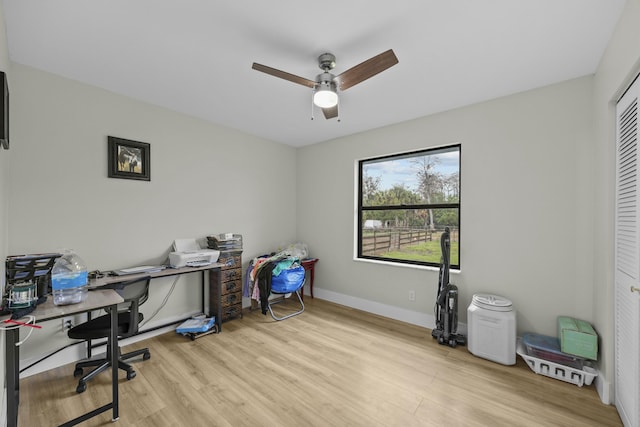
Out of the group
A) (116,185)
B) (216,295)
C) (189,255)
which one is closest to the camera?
(116,185)

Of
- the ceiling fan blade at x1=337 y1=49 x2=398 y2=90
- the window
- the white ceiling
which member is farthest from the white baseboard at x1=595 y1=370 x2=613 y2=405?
the ceiling fan blade at x1=337 y1=49 x2=398 y2=90

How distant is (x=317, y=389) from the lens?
2098 millimetres

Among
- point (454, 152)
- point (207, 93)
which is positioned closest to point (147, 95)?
point (207, 93)

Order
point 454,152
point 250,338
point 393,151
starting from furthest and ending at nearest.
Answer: point 393,151
point 454,152
point 250,338

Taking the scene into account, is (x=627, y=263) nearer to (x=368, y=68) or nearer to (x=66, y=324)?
(x=368, y=68)

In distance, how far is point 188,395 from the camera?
2018 millimetres

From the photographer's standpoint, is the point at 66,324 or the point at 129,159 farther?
the point at 129,159

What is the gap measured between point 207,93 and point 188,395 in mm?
Result: 2677

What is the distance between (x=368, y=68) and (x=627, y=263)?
2.09 m

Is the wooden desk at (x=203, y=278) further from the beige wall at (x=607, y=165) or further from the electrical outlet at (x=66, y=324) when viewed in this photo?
the beige wall at (x=607, y=165)

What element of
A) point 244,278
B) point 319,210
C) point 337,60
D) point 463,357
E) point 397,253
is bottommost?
point 463,357

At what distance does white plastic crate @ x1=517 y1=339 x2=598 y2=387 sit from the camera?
2.11 metres

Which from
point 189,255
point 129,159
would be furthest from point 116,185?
point 189,255

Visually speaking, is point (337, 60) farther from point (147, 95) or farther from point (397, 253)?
point (397, 253)
